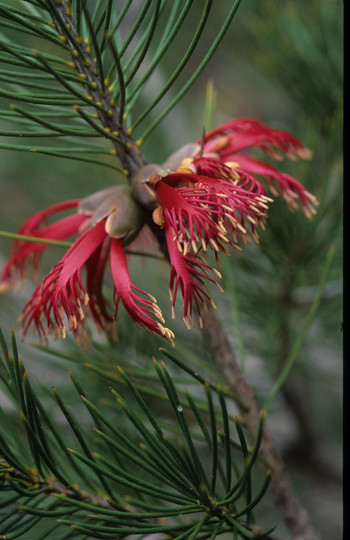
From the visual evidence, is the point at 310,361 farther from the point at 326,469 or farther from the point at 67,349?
the point at 67,349

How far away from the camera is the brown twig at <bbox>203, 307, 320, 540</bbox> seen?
282 millimetres

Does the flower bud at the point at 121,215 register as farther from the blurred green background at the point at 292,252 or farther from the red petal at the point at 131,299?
the blurred green background at the point at 292,252

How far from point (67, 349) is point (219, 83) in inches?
27.2

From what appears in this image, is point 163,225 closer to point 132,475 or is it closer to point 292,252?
point 132,475

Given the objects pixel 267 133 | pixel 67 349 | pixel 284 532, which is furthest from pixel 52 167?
pixel 284 532

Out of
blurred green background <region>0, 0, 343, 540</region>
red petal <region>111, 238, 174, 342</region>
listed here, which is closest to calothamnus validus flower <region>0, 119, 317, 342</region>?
red petal <region>111, 238, 174, 342</region>

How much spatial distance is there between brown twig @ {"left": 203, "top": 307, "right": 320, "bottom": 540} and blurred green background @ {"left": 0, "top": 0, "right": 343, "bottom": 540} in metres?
0.08

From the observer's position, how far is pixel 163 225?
228mm

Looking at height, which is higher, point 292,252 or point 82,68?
point 82,68

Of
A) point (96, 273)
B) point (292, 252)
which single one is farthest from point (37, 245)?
point (292, 252)

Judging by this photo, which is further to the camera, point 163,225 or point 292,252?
point 292,252

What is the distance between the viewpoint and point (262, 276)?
19.1 inches

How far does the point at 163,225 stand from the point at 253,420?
4.9 inches

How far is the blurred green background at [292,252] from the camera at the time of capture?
1.45 ft
